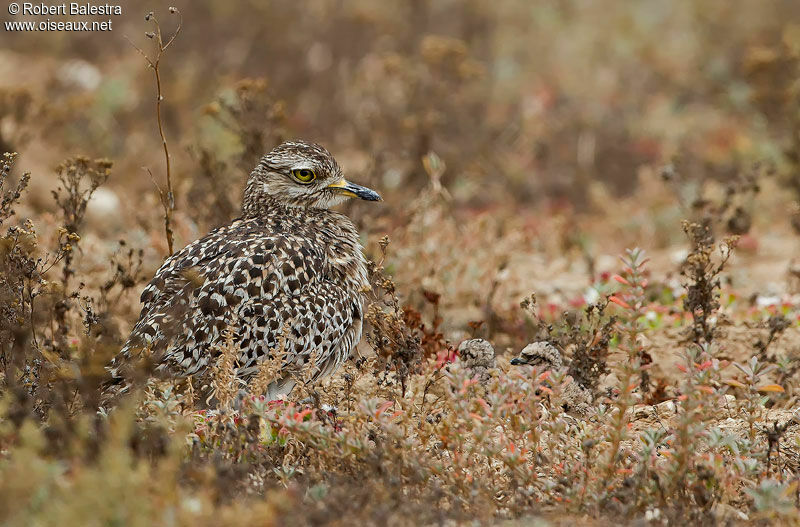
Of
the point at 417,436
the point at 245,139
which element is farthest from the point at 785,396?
the point at 245,139

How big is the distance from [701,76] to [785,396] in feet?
26.1

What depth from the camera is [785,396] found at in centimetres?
544

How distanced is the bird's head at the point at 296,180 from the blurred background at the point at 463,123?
42.4 inches

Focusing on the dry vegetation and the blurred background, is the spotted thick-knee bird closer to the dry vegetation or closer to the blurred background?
the dry vegetation

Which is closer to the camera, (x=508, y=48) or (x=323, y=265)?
(x=323, y=265)

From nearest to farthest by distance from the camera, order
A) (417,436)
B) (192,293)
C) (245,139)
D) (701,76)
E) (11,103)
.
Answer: (417,436)
(192,293)
(245,139)
(11,103)
(701,76)

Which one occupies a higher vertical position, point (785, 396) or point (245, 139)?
point (245, 139)

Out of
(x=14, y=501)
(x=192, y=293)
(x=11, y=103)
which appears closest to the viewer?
(x=14, y=501)

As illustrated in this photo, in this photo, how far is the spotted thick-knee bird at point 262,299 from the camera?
4719 millimetres

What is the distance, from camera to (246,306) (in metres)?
4.87

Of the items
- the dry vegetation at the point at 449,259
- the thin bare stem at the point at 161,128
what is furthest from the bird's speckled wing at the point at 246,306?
the thin bare stem at the point at 161,128

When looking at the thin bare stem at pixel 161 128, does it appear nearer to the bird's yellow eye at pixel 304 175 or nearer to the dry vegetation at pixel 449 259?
the dry vegetation at pixel 449 259

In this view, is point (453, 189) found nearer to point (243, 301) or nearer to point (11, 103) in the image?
point (11, 103)

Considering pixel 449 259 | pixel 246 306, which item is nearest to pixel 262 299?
pixel 246 306
